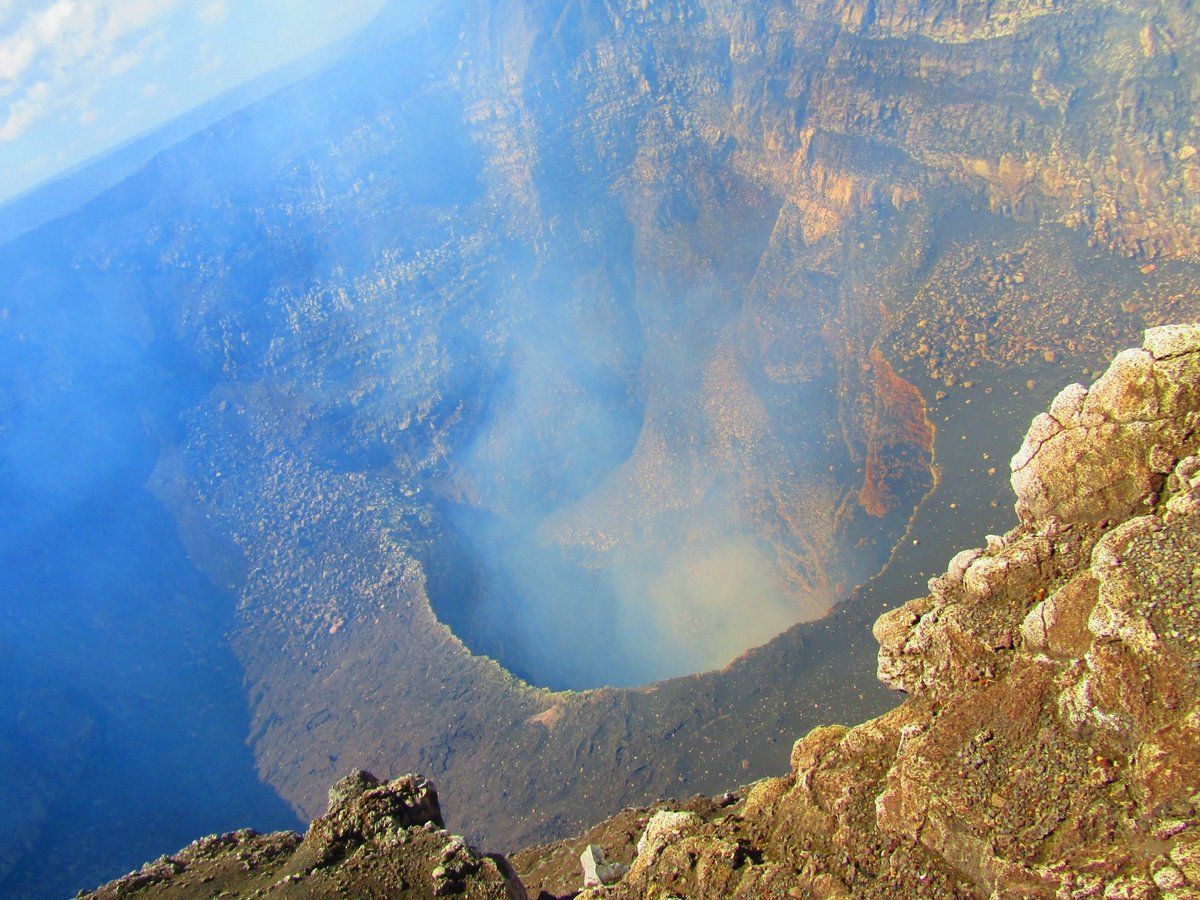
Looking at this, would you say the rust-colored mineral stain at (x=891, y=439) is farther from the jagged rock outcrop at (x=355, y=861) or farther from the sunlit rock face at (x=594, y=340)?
the jagged rock outcrop at (x=355, y=861)

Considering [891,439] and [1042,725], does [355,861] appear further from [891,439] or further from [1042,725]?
[891,439]

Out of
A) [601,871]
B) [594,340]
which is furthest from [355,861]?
[594,340]

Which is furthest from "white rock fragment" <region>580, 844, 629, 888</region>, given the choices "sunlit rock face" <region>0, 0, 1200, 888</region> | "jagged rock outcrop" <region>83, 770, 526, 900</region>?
"sunlit rock face" <region>0, 0, 1200, 888</region>

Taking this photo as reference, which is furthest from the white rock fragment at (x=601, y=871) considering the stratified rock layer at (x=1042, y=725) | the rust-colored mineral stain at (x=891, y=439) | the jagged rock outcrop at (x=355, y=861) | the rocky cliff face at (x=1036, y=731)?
the rust-colored mineral stain at (x=891, y=439)

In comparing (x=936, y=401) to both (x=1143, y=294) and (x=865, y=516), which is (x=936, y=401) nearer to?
(x=865, y=516)

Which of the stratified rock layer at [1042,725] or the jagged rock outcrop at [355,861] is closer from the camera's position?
the stratified rock layer at [1042,725]
